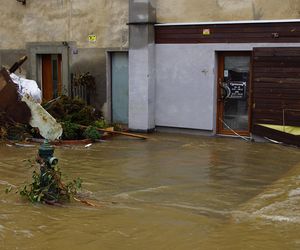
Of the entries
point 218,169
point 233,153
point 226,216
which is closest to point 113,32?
point 233,153

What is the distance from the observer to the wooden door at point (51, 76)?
48.6 ft

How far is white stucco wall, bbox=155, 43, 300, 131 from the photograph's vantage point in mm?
12039

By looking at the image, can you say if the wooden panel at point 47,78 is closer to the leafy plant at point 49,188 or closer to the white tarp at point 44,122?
the white tarp at point 44,122

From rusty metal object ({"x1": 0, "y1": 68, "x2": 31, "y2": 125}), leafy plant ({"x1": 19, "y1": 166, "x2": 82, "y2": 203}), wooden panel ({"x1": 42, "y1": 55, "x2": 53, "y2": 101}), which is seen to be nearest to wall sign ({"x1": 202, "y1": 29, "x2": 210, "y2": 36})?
rusty metal object ({"x1": 0, "y1": 68, "x2": 31, "y2": 125})

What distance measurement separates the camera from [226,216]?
20.0 feet

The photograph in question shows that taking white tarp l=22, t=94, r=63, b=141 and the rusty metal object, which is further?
the rusty metal object

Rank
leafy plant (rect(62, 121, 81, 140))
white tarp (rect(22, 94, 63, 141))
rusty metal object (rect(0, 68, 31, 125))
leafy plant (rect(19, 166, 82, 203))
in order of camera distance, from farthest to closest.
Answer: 1. leafy plant (rect(62, 121, 81, 140))
2. rusty metal object (rect(0, 68, 31, 125))
3. white tarp (rect(22, 94, 63, 141))
4. leafy plant (rect(19, 166, 82, 203))

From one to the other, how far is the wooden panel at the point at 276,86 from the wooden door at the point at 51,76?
5.97m

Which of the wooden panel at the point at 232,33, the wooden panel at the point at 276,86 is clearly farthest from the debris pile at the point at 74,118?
the wooden panel at the point at 276,86

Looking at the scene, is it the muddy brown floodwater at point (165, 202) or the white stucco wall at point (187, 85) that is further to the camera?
the white stucco wall at point (187, 85)

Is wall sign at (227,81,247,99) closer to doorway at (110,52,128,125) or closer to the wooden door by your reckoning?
doorway at (110,52,128,125)

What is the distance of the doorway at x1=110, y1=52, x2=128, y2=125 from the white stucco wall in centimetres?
115

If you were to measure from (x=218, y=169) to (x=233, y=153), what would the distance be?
1554 mm

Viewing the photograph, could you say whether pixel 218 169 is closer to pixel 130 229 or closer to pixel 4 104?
pixel 130 229
